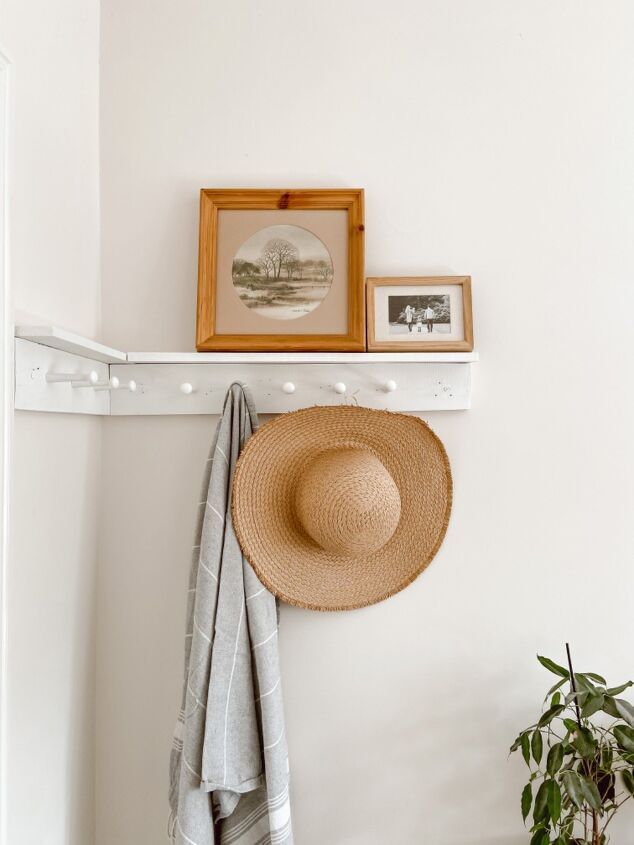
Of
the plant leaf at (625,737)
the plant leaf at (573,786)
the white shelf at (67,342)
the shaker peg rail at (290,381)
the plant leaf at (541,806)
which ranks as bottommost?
the plant leaf at (541,806)

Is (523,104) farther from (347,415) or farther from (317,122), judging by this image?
(347,415)

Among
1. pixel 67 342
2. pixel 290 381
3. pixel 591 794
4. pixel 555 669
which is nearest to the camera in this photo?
pixel 67 342

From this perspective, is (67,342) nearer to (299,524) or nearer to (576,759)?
(299,524)

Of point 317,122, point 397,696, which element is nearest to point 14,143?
point 317,122

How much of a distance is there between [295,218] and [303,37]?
39cm

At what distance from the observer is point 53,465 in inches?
44.3

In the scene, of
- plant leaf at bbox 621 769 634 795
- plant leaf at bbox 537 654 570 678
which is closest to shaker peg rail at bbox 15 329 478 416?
plant leaf at bbox 537 654 570 678

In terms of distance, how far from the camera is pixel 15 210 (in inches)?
38.5

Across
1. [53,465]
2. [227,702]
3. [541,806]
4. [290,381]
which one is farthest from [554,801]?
[53,465]

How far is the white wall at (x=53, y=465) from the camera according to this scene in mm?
1002

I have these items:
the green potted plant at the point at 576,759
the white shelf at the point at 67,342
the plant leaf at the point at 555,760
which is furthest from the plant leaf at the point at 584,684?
the white shelf at the point at 67,342

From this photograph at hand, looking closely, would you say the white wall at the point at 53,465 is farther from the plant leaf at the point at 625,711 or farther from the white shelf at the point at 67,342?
the plant leaf at the point at 625,711

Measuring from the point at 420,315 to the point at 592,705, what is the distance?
0.78 m

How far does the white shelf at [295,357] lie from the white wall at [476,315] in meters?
0.10
